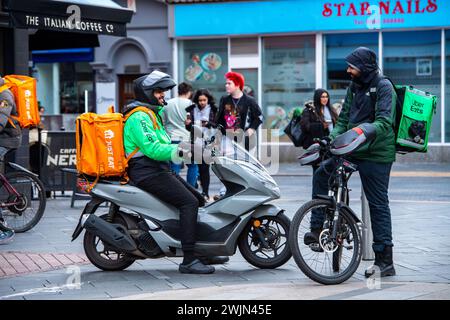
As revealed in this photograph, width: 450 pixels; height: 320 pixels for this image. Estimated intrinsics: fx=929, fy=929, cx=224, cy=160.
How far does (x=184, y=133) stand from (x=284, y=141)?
441 inches

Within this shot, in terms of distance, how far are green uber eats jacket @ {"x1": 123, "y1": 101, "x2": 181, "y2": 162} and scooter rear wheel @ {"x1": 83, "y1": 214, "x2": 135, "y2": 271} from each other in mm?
641

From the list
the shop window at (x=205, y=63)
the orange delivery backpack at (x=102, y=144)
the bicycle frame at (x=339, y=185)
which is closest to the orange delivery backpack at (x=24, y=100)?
the orange delivery backpack at (x=102, y=144)

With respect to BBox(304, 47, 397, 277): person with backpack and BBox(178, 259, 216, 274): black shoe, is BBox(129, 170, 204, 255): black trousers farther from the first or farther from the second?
BBox(304, 47, 397, 277): person with backpack

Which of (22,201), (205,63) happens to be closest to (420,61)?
(205,63)

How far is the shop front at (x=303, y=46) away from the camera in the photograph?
22.5 meters

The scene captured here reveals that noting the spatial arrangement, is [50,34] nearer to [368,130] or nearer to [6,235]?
[6,235]

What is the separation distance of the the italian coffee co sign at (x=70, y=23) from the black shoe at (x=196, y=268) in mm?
5414

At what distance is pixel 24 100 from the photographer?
10.6 m

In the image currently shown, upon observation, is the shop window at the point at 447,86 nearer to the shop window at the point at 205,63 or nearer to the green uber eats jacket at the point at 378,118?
the shop window at the point at 205,63

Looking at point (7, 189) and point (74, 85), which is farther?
point (74, 85)

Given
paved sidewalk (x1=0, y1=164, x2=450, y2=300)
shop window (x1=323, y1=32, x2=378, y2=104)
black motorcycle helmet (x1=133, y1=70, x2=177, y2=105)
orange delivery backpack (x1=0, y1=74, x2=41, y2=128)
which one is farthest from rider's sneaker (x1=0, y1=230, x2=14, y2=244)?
shop window (x1=323, y1=32, x2=378, y2=104)

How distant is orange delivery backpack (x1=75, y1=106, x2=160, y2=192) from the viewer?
7.68 meters

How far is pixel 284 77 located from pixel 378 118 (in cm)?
1704
